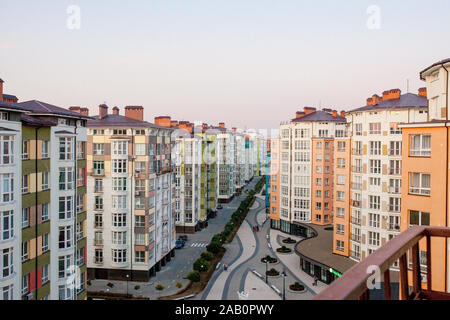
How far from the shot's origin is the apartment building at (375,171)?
34938mm

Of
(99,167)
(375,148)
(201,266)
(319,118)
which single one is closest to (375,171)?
(375,148)

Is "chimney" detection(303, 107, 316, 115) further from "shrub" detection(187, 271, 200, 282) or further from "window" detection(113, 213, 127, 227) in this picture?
"window" detection(113, 213, 127, 227)

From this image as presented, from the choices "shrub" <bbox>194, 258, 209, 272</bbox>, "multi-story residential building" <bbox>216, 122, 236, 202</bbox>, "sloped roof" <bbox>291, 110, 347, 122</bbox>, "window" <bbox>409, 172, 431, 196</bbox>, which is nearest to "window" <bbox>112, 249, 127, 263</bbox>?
"shrub" <bbox>194, 258, 209, 272</bbox>

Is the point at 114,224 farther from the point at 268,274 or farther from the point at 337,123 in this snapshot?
the point at 337,123

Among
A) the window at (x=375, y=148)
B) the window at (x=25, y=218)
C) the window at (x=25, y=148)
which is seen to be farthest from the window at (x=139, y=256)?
the window at (x=375, y=148)

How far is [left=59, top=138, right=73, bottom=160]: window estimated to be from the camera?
79.6 ft

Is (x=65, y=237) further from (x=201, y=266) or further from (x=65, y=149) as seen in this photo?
(x=201, y=266)

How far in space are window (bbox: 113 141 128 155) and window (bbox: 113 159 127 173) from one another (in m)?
0.76

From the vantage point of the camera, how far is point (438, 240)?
14930 millimetres

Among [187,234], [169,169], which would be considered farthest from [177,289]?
[187,234]

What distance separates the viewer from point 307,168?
59250 mm

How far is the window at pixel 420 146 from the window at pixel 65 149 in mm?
19073

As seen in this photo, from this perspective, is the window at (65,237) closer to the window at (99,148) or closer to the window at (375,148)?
the window at (99,148)
